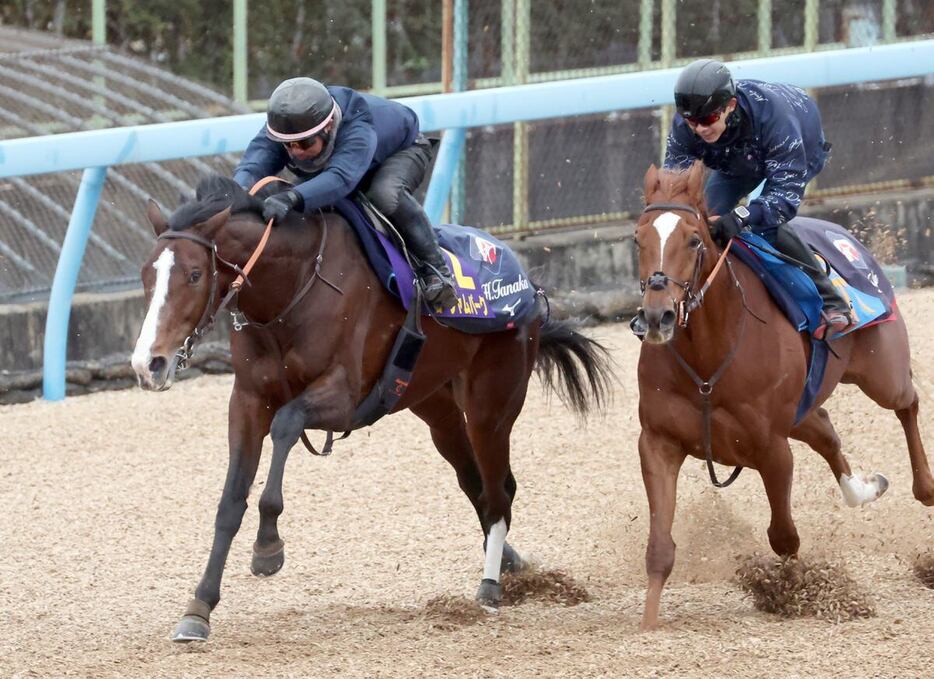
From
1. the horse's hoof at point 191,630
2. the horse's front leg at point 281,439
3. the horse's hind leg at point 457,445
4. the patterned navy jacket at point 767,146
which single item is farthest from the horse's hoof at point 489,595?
the patterned navy jacket at point 767,146

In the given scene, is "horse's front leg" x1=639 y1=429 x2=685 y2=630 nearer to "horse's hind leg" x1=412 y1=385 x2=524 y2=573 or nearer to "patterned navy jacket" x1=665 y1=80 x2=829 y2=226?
"patterned navy jacket" x1=665 y1=80 x2=829 y2=226

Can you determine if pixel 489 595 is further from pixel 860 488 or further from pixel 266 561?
pixel 860 488

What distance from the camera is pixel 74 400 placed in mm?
9289

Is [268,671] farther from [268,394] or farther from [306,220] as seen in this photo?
[306,220]

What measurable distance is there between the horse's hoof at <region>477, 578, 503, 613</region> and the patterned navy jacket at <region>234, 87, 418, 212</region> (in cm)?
163

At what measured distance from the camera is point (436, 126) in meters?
9.24

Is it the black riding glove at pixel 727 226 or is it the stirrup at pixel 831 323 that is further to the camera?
the stirrup at pixel 831 323

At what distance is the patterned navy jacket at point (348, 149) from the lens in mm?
5746

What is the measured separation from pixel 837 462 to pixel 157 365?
3176 millimetres

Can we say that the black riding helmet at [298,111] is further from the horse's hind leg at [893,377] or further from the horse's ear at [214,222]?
the horse's hind leg at [893,377]

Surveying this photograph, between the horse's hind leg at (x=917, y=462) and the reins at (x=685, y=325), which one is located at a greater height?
the reins at (x=685, y=325)

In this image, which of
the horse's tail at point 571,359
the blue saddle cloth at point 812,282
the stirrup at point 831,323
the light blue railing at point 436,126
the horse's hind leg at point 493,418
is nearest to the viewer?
the blue saddle cloth at point 812,282

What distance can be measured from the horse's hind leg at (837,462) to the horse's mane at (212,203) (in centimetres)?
263

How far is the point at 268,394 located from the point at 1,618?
4.70 ft
